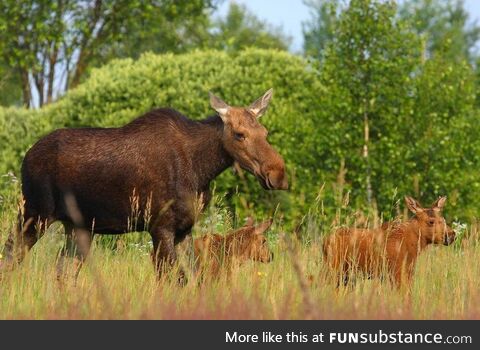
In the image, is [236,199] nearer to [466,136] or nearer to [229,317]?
[466,136]

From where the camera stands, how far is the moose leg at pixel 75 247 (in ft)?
25.2

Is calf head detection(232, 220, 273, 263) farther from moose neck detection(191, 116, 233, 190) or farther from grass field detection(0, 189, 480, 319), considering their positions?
moose neck detection(191, 116, 233, 190)

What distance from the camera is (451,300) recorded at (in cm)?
697

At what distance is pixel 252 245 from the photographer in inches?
319

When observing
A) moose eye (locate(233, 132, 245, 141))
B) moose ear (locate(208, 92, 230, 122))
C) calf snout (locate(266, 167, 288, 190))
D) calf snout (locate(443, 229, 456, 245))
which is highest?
moose ear (locate(208, 92, 230, 122))

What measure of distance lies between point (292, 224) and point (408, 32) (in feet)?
9.86

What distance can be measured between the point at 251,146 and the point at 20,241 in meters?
2.04

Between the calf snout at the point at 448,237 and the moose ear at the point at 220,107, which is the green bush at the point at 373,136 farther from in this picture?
the moose ear at the point at 220,107

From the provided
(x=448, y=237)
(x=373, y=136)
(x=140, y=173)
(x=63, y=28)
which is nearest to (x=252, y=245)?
(x=140, y=173)

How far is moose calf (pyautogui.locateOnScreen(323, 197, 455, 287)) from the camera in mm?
7777

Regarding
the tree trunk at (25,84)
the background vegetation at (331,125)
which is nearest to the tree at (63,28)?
the tree trunk at (25,84)

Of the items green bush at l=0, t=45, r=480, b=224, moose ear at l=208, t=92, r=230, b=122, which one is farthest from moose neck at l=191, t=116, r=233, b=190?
green bush at l=0, t=45, r=480, b=224
